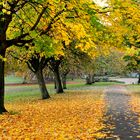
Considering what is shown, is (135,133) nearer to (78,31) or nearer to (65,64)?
(78,31)

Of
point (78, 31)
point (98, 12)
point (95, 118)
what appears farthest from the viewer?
point (98, 12)

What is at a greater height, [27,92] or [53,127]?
[27,92]

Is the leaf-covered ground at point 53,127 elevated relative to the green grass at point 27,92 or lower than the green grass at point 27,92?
lower

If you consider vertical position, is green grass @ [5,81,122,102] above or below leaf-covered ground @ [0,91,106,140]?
above

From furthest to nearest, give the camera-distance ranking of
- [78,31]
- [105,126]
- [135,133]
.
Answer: [78,31], [105,126], [135,133]

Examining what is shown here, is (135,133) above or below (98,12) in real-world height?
below

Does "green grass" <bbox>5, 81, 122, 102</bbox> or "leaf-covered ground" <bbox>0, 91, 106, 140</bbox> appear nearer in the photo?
"leaf-covered ground" <bbox>0, 91, 106, 140</bbox>

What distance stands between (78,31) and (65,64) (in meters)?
27.9

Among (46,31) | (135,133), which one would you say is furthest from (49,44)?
(135,133)

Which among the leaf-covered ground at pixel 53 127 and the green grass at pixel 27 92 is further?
the green grass at pixel 27 92

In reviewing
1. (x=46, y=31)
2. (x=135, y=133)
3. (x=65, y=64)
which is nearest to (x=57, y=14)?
(x=46, y=31)

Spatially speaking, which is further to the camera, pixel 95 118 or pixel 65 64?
pixel 65 64

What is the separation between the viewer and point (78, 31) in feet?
54.0

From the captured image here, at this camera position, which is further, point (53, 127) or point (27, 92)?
point (27, 92)
